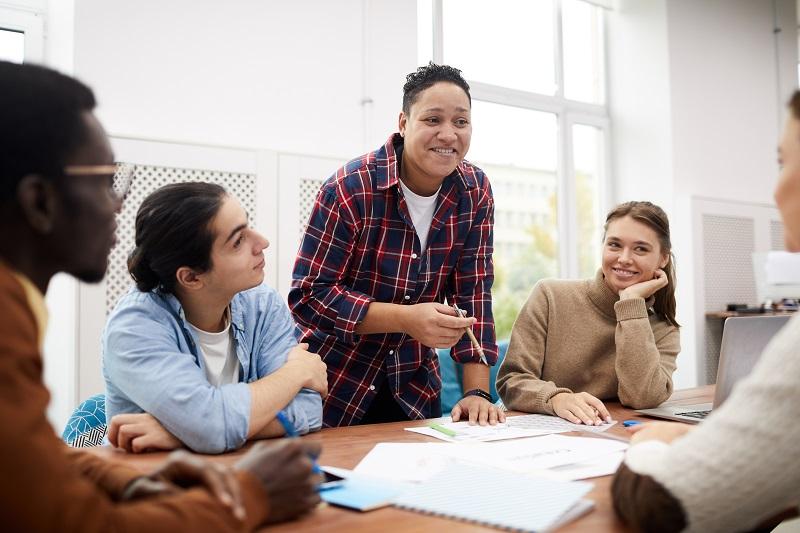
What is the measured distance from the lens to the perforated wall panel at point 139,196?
2779mm

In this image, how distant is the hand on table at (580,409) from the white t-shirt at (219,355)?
761mm

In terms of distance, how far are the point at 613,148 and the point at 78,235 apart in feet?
16.2

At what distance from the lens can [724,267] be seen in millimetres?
4688

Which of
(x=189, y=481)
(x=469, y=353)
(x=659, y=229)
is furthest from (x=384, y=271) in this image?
(x=189, y=481)

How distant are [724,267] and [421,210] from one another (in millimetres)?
3535

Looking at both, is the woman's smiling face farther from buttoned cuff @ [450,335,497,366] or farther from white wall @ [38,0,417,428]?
white wall @ [38,0,417,428]

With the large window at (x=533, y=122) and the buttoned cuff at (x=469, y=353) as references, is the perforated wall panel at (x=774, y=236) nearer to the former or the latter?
the large window at (x=533, y=122)

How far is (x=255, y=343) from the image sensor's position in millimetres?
1525

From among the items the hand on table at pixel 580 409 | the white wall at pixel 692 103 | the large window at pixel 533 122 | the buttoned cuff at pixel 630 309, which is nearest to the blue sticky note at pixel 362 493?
the hand on table at pixel 580 409

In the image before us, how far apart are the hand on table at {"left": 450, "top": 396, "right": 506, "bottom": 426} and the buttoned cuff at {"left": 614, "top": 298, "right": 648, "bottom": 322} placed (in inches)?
21.5

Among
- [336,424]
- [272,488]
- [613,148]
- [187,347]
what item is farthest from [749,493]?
[613,148]

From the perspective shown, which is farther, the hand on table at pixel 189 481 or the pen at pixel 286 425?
the pen at pixel 286 425

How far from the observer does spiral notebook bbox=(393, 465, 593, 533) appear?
0.83 meters

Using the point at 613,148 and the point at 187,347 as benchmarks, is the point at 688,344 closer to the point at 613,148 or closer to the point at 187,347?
the point at 613,148
